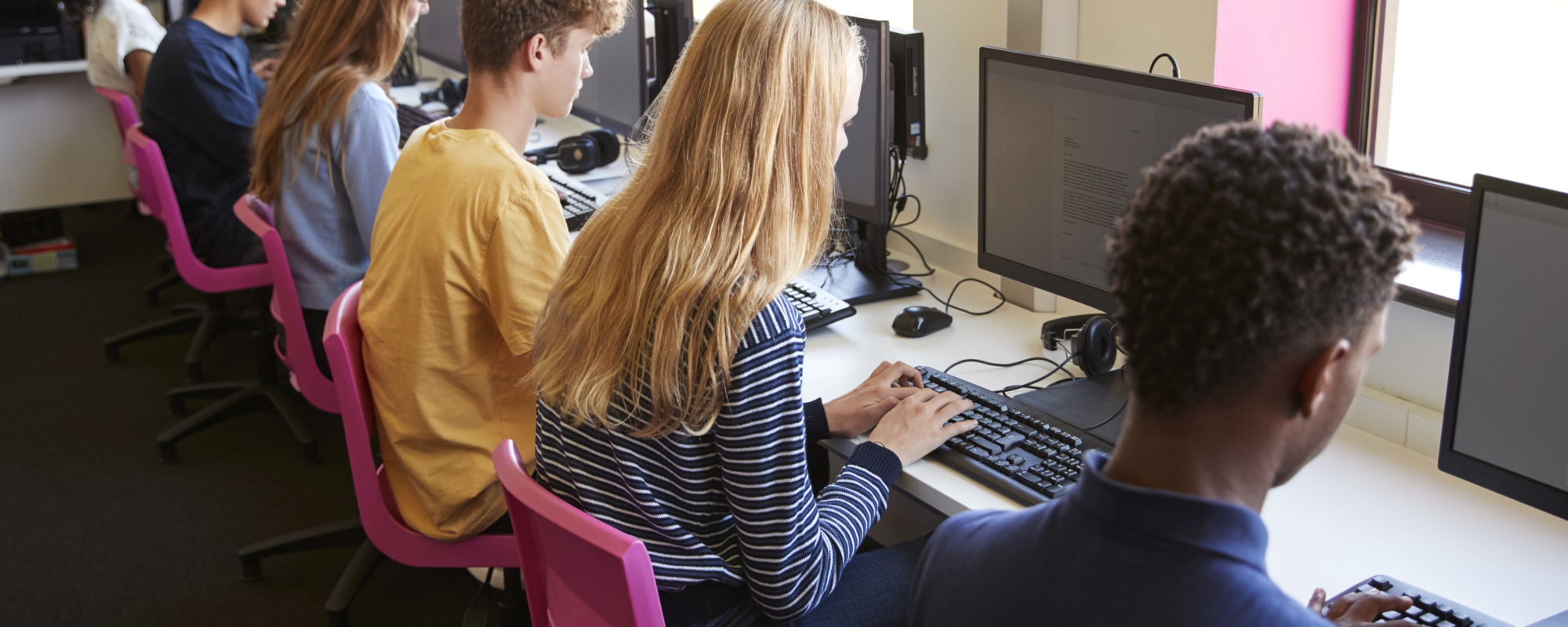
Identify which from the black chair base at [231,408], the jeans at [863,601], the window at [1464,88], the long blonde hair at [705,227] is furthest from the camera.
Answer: the black chair base at [231,408]

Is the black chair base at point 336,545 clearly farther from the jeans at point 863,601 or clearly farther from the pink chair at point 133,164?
the pink chair at point 133,164

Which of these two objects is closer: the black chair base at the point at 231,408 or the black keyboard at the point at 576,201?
the black keyboard at the point at 576,201

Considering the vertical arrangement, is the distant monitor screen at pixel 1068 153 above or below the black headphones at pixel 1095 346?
above

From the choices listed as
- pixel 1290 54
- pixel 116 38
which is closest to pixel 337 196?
pixel 1290 54

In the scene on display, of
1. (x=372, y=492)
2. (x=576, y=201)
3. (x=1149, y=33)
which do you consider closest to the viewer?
(x=372, y=492)

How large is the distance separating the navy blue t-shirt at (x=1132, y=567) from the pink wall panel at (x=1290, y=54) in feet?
3.93

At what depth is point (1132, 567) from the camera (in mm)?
680

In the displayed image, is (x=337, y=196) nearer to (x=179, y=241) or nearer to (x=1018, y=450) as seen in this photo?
(x=179, y=241)

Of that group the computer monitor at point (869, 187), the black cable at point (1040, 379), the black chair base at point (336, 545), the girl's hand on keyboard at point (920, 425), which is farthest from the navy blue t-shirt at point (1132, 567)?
the black chair base at point (336, 545)

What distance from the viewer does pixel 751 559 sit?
3.89 feet

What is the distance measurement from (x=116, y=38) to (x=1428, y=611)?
4132 millimetres

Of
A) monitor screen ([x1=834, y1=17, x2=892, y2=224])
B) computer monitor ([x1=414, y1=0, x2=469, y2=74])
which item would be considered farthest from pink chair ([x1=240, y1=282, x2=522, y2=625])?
computer monitor ([x1=414, y1=0, x2=469, y2=74])

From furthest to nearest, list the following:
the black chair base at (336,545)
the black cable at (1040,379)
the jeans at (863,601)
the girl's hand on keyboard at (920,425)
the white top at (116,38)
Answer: the white top at (116,38), the black chair base at (336,545), the black cable at (1040,379), the girl's hand on keyboard at (920,425), the jeans at (863,601)

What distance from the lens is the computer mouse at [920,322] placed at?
186cm
